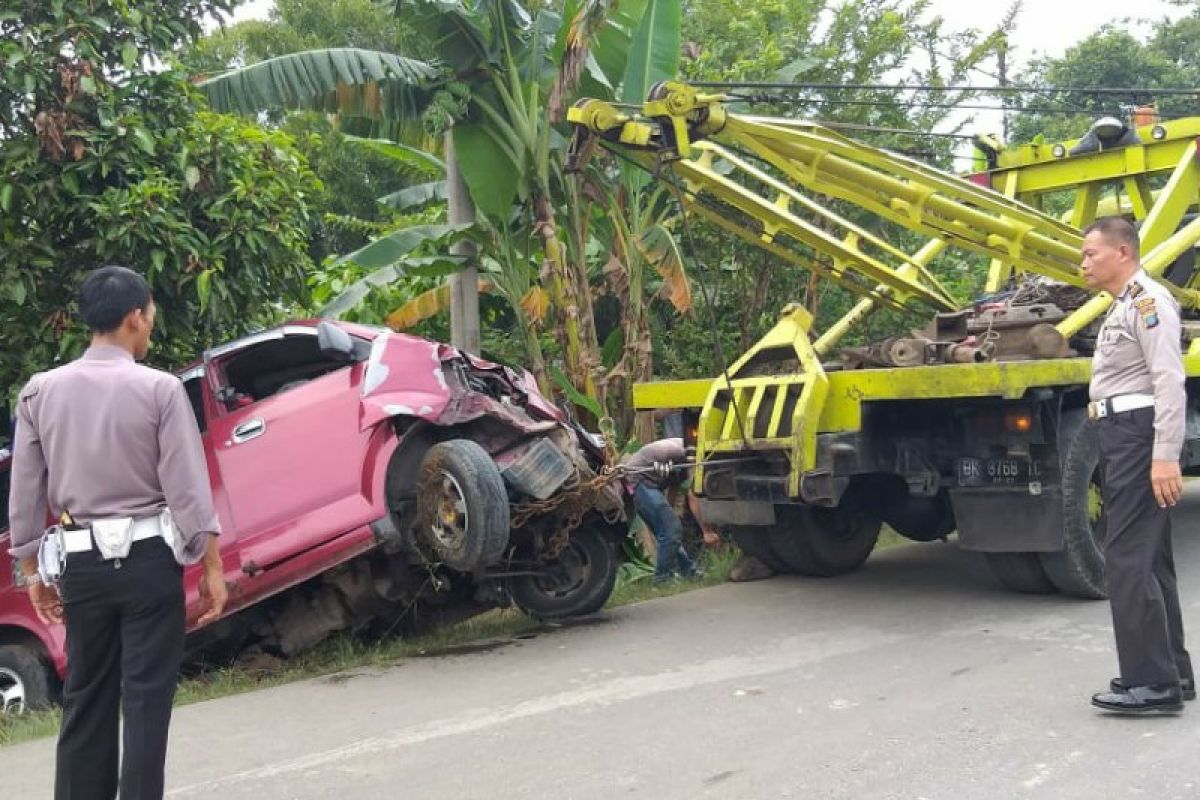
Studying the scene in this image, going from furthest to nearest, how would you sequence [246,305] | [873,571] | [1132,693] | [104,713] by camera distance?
[873,571], [246,305], [1132,693], [104,713]

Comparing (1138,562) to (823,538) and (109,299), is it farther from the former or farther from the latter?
(109,299)

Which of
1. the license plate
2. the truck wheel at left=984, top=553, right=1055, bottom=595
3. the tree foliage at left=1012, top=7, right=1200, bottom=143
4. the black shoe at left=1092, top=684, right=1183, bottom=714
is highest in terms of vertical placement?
the tree foliage at left=1012, top=7, right=1200, bottom=143

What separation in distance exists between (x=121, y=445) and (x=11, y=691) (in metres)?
3.20

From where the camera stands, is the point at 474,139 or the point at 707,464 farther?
the point at 474,139

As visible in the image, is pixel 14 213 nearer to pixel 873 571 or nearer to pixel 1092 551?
pixel 873 571

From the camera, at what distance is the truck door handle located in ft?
20.6

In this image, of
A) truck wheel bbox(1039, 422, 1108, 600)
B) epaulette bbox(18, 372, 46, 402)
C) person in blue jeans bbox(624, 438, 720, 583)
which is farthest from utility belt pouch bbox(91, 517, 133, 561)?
truck wheel bbox(1039, 422, 1108, 600)

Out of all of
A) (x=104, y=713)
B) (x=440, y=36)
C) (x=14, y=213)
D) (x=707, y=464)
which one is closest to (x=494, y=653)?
(x=707, y=464)

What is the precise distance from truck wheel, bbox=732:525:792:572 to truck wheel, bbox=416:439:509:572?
2299 millimetres

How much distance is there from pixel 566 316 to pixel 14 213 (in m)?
4.15

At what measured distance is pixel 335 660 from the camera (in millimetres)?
6375

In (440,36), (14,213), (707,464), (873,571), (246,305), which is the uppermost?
(440,36)

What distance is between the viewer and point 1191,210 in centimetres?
852

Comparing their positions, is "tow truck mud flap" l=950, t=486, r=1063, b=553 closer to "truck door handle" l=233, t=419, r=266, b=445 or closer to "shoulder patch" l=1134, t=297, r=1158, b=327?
"shoulder patch" l=1134, t=297, r=1158, b=327
